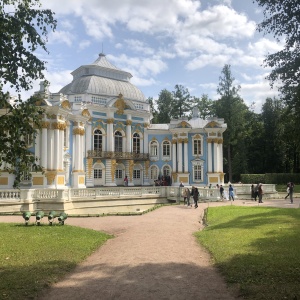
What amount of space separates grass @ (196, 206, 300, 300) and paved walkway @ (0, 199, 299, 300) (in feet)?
1.21

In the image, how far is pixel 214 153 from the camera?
39.4 meters

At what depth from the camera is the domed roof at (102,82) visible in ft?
128

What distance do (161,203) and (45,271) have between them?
62.7 ft

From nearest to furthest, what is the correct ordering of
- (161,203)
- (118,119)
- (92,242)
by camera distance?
(92,242) < (161,203) < (118,119)

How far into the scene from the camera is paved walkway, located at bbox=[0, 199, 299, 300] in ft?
21.8

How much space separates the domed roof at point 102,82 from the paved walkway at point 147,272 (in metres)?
27.3

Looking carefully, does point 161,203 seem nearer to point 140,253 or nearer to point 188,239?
point 188,239

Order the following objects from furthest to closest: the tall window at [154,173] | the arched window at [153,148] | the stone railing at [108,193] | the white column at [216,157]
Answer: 1. the arched window at [153,148]
2. the tall window at [154,173]
3. the white column at [216,157]
4. the stone railing at [108,193]

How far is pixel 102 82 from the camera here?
40.0 meters

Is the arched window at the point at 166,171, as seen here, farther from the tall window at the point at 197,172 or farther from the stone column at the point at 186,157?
the tall window at the point at 197,172

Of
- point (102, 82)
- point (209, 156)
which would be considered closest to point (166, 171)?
point (209, 156)

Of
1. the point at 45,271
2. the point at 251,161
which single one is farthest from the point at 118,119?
the point at 45,271

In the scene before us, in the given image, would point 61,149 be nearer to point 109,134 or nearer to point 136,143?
point 109,134

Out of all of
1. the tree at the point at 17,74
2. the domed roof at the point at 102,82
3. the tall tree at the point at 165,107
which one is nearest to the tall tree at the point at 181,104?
the tall tree at the point at 165,107
